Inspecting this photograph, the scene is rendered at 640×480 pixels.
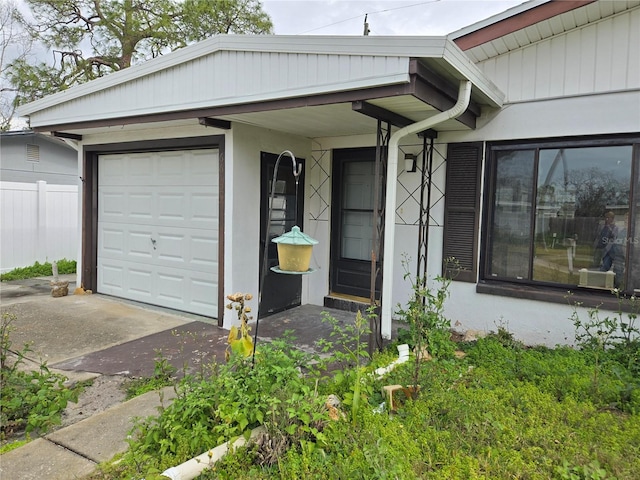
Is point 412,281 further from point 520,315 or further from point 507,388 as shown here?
point 507,388

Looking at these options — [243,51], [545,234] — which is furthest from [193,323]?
[545,234]

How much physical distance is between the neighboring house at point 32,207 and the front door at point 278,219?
5.24 meters

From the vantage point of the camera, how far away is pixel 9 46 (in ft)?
47.4

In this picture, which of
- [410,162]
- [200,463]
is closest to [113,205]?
[410,162]

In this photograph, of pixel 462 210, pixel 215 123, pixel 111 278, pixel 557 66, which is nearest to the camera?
pixel 557 66

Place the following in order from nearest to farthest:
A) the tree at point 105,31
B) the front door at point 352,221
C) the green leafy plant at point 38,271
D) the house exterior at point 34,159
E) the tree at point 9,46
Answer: the front door at point 352,221
the green leafy plant at point 38,271
the house exterior at point 34,159
the tree at point 105,31
the tree at point 9,46

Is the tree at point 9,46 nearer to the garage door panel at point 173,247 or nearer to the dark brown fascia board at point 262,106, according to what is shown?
the dark brown fascia board at point 262,106

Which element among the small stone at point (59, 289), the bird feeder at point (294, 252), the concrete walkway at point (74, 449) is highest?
the bird feeder at point (294, 252)

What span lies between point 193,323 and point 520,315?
3.66m

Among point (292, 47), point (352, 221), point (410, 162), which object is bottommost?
point (352, 221)

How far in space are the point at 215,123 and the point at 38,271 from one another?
19.6 ft

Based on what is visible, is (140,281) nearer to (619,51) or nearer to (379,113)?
(379,113)

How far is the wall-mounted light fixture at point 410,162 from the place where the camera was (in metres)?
5.12

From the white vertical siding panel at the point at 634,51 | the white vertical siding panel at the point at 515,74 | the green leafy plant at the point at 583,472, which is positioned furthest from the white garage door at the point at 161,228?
the white vertical siding panel at the point at 634,51
